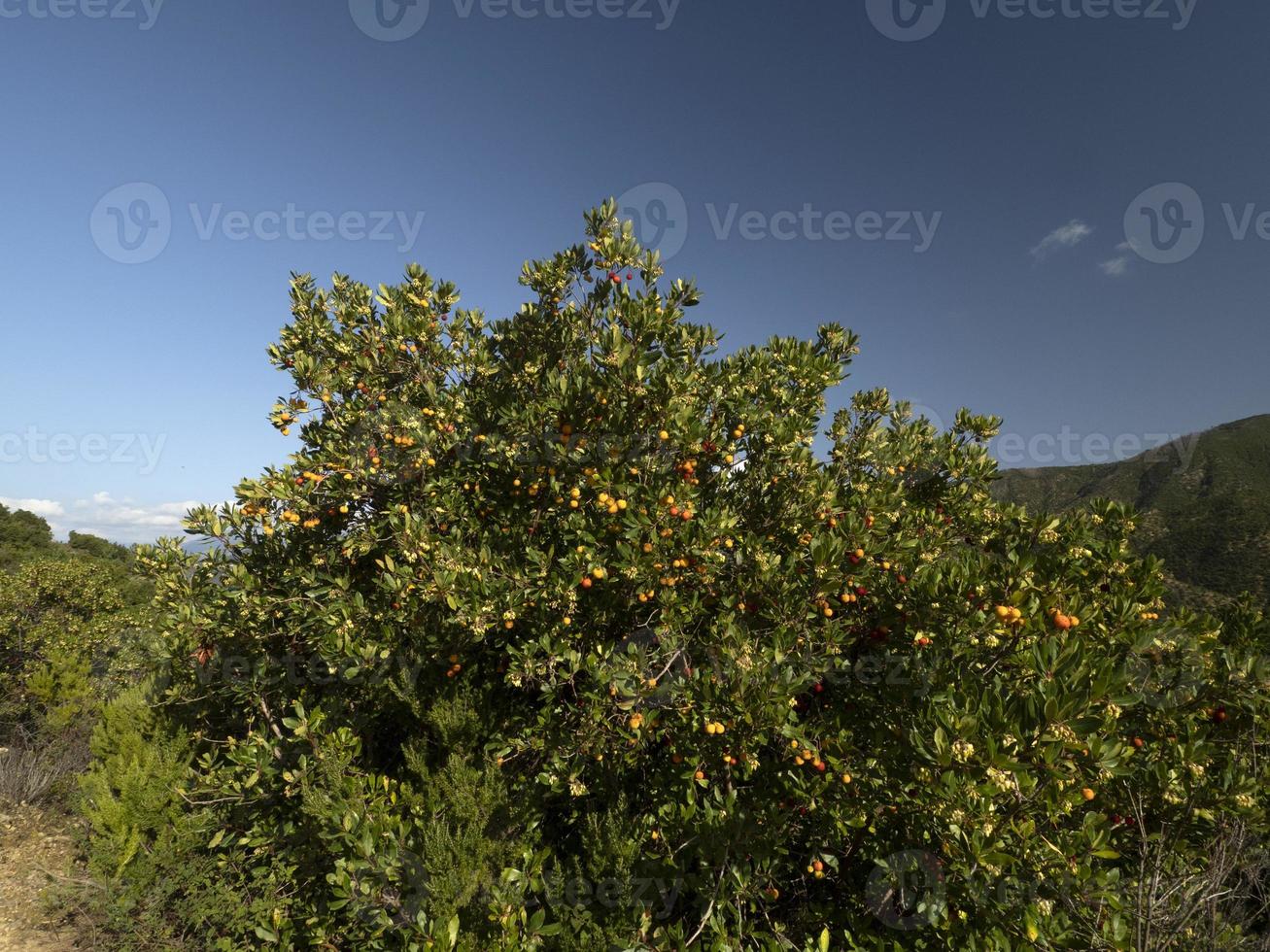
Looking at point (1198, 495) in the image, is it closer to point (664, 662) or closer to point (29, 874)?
point (664, 662)

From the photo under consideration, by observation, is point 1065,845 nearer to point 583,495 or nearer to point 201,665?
point 583,495

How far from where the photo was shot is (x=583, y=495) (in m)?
4.40

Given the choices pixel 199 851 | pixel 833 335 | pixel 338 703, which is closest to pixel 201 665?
pixel 338 703

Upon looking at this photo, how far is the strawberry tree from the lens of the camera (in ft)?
9.86

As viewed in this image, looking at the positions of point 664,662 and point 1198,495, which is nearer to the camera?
point 664,662

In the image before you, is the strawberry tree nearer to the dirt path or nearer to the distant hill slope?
the dirt path

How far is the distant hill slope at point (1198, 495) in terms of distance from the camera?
23391 mm

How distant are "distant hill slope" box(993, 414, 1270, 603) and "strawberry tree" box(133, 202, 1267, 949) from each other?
15769 mm

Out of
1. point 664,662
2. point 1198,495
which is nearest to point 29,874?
point 664,662

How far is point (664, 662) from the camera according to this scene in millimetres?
3980

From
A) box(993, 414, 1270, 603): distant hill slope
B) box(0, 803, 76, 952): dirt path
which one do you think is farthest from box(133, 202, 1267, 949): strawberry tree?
box(993, 414, 1270, 603): distant hill slope

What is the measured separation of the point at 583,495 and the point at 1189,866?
15.9 ft

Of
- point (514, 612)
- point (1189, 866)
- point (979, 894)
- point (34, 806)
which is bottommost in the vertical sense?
point (34, 806)

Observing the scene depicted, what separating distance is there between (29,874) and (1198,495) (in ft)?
167
